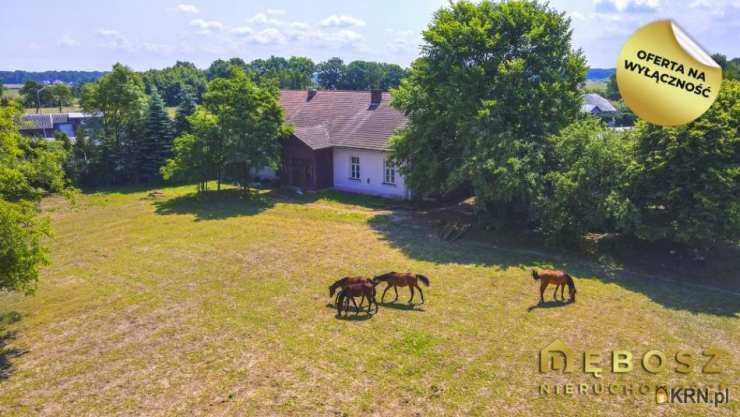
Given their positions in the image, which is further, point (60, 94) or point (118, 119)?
point (60, 94)

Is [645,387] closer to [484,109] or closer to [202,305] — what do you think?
[202,305]

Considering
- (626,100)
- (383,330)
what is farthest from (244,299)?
(626,100)

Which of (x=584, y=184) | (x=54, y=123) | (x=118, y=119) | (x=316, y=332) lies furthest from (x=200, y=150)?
(x=54, y=123)

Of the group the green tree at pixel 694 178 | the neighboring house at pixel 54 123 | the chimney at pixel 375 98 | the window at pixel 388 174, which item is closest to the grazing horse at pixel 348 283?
the green tree at pixel 694 178

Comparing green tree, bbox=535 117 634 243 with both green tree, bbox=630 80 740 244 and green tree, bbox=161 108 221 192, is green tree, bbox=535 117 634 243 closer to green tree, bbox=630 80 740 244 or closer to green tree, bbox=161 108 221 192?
green tree, bbox=630 80 740 244

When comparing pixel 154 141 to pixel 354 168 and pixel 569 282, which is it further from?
pixel 569 282

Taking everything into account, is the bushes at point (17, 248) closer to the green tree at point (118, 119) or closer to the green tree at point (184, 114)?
the green tree at point (118, 119)
